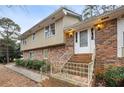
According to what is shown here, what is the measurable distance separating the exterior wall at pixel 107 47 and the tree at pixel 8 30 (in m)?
20.3

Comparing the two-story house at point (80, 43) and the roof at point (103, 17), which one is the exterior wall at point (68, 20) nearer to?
the two-story house at point (80, 43)

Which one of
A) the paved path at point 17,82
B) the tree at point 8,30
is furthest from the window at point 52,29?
the tree at point 8,30

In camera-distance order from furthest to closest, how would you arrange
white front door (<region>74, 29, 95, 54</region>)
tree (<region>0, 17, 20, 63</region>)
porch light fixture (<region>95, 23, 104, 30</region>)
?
tree (<region>0, 17, 20, 63</region>) → white front door (<region>74, 29, 95, 54</region>) → porch light fixture (<region>95, 23, 104, 30</region>)

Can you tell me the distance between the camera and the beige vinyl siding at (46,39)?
13.4m

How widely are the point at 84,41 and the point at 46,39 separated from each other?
466 cm

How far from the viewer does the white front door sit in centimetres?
1107

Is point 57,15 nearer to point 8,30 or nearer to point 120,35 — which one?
point 120,35

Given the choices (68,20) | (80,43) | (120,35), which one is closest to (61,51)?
(80,43)

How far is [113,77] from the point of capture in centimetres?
782

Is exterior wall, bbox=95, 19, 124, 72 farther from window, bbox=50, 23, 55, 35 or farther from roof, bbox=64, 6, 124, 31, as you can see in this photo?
window, bbox=50, 23, 55, 35

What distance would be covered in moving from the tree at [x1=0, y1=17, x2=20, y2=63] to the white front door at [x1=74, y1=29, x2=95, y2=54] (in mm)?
17790

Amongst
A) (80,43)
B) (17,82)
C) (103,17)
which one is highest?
(103,17)

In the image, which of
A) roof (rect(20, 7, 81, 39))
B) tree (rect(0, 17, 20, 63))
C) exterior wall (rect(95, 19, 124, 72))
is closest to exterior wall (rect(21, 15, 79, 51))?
roof (rect(20, 7, 81, 39))
